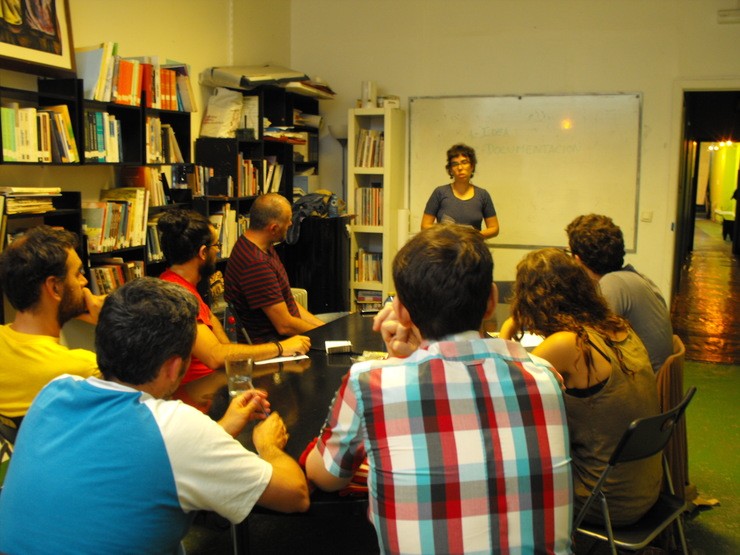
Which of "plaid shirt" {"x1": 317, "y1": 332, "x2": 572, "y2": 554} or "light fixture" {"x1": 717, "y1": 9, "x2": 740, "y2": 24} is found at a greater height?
"light fixture" {"x1": 717, "y1": 9, "x2": 740, "y2": 24}

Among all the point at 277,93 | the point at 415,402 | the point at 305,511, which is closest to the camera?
the point at 415,402

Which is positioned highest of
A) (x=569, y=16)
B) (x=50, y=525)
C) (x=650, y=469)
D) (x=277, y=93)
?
(x=569, y=16)

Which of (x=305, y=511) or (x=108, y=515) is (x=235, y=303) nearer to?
(x=305, y=511)

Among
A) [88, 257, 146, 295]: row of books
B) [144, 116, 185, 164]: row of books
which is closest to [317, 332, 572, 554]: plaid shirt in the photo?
[88, 257, 146, 295]: row of books

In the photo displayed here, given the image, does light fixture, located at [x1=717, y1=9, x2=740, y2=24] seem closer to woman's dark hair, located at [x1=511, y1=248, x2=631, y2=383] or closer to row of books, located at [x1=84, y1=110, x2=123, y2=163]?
woman's dark hair, located at [x1=511, y1=248, x2=631, y2=383]

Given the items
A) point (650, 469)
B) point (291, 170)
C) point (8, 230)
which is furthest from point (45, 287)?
point (291, 170)

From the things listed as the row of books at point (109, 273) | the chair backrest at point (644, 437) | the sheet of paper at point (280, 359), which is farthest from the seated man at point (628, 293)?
the row of books at point (109, 273)

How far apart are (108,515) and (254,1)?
560 centimetres

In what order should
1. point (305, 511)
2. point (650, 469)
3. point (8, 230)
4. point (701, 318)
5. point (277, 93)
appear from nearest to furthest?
1. point (305, 511)
2. point (650, 469)
3. point (8, 230)
4. point (277, 93)
5. point (701, 318)

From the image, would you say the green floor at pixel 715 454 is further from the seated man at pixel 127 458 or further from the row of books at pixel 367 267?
the row of books at pixel 367 267

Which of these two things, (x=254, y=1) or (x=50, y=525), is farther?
(x=254, y=1)

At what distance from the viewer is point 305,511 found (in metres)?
1.70

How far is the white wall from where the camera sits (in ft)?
19.7

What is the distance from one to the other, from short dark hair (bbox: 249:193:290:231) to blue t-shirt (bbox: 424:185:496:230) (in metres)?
2.41
